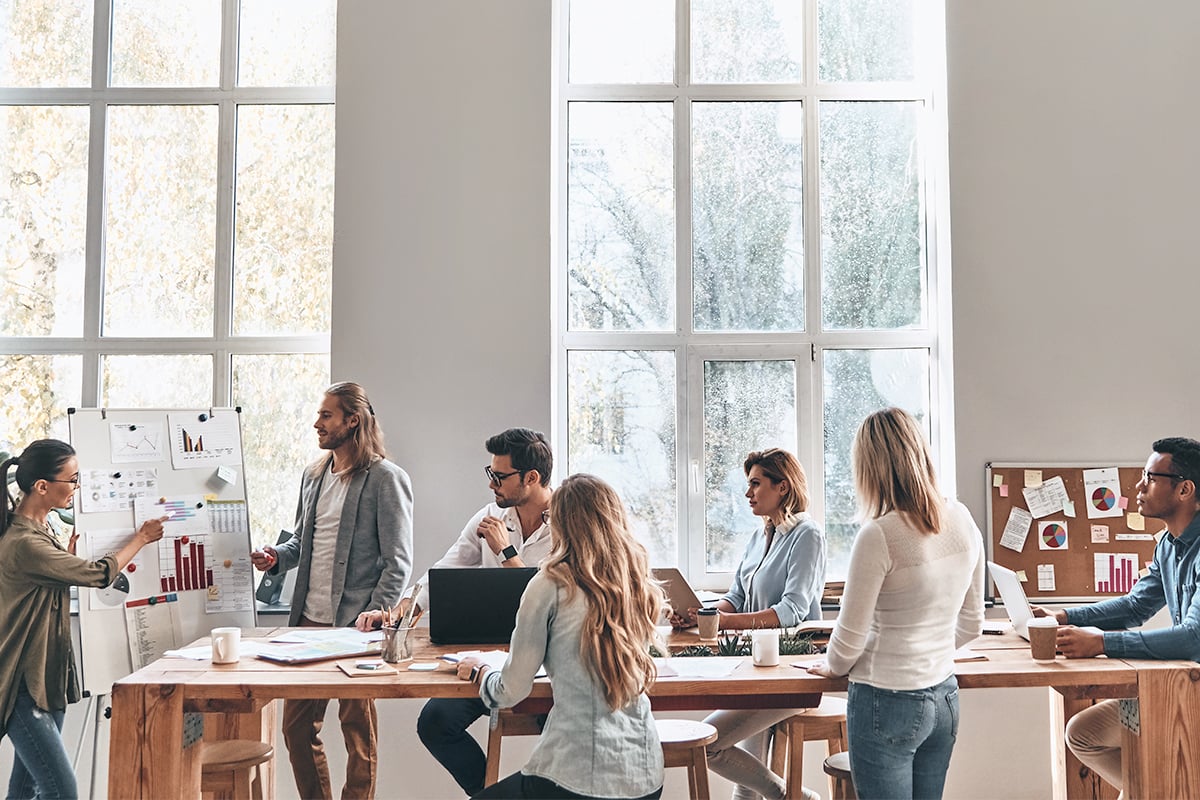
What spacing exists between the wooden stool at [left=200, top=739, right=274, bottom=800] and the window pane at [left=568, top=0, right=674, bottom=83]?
10.2 ft

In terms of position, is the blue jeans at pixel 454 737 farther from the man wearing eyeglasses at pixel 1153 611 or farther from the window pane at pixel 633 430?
the man wearing eyeglasses at pixel 1153 611

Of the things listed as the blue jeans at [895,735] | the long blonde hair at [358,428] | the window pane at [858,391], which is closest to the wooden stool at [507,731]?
the blue jeans at [895,735]

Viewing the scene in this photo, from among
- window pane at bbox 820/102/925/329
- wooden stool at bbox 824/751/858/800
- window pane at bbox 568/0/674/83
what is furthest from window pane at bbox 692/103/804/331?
wooden stool at bbox 824/751/858/800

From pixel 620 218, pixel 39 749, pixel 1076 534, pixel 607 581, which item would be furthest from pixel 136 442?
pixel 1076 534

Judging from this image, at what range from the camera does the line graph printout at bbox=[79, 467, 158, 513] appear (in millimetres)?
3686

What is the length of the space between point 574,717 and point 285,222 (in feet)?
9.62

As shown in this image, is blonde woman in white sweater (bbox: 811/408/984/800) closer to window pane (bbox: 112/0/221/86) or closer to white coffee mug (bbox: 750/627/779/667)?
white coffee mug (bbox: 750/627/779/667)

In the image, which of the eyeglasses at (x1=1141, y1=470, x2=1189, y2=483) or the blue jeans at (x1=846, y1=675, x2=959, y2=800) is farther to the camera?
the eyeglasses at (x1=1141, y1=470, x2=1189, y2=483)

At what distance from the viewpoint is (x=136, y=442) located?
387 centimetres

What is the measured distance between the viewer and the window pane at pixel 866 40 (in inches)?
183

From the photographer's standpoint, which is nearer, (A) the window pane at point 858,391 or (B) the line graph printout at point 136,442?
(B) the line graph printout at point 136,442

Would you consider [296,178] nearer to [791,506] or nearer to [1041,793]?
[791,506]

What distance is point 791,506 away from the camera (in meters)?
3.65

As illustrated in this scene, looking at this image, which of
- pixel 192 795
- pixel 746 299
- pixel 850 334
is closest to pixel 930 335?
pixel 850 334
